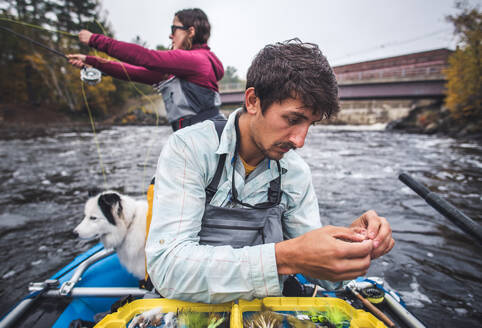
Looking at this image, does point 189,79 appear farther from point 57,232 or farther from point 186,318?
point 57,232

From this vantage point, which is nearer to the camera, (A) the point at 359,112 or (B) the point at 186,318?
(B) the point at 186,318

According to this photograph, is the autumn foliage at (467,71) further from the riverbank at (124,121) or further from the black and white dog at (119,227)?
the black and white dog at (119,227)

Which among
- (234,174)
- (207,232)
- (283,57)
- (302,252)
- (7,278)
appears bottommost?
(7,278)

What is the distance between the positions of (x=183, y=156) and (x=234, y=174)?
1.13 feet

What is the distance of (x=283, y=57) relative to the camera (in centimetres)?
142

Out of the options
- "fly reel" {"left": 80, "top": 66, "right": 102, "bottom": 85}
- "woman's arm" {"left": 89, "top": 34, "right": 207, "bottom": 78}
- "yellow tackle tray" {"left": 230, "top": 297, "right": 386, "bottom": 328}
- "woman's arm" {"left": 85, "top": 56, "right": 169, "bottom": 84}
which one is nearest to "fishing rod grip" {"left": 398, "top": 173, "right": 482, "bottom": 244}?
"yellow tackle tray" {"left": 230, "top": 297, "right": 386, "bottom": 328}

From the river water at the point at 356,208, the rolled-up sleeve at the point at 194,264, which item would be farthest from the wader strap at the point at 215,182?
the river water at the point at 356,208

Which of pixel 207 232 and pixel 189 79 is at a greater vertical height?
pixel 189 79

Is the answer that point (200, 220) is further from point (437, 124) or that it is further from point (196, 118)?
point (437, 124)

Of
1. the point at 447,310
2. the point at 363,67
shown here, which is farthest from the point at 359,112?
the point at 447,310

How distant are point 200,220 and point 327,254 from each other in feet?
2.27

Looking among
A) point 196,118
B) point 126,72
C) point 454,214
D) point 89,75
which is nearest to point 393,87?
point 454,214

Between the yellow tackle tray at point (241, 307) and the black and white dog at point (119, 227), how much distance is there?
180cm

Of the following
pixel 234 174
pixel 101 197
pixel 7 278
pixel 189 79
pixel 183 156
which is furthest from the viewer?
pixel 7 278
